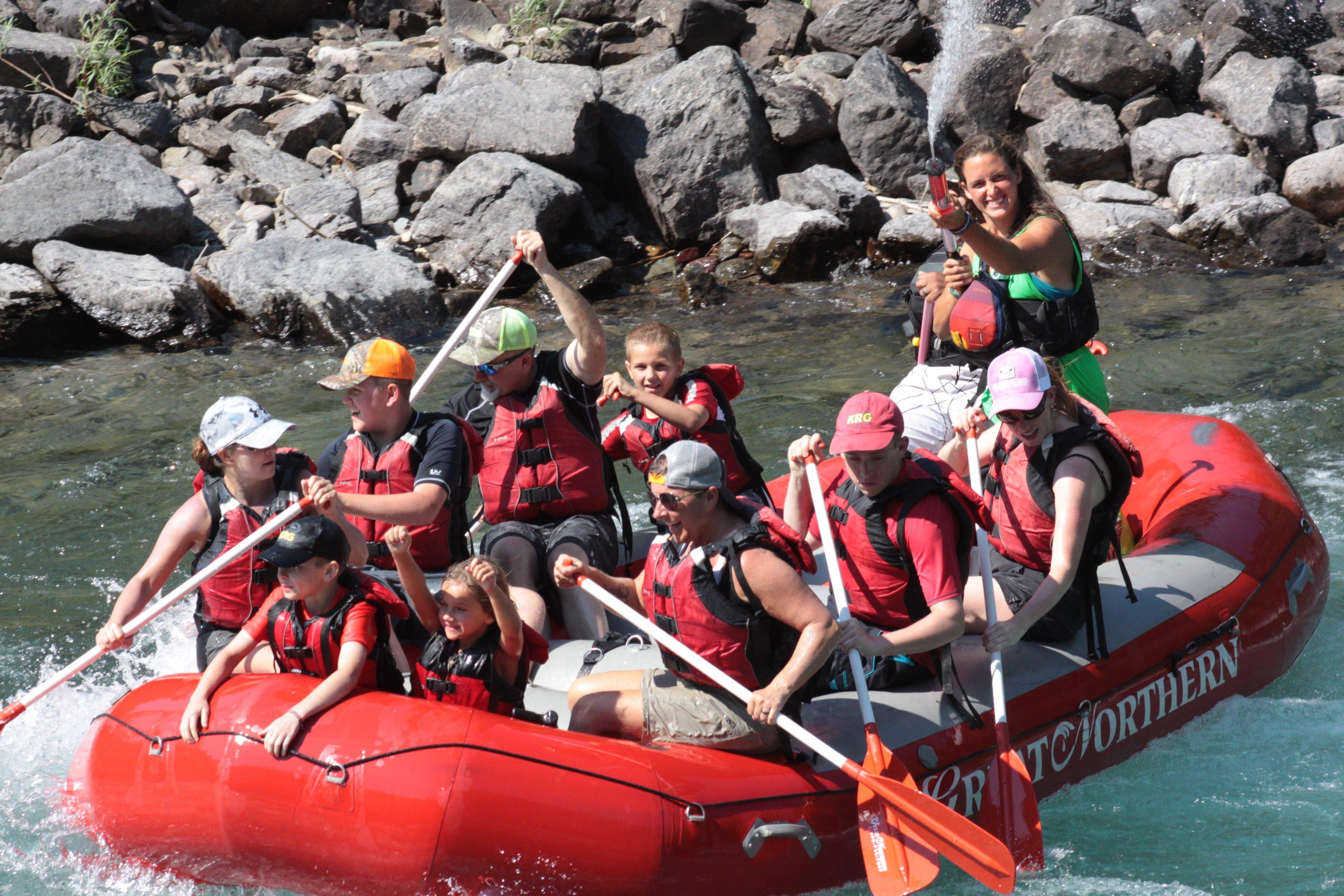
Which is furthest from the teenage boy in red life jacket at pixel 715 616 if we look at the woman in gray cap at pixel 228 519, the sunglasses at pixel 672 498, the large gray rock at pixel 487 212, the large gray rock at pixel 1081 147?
the large gray rock at pixel 1081 147

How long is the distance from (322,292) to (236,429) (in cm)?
642

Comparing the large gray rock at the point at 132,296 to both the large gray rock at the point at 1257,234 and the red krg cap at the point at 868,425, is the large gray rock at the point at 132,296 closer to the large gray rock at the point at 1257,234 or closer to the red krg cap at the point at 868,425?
the red krg cap at the point at 868,425

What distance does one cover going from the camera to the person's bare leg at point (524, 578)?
443cm

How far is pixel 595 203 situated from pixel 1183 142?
18.8 feet

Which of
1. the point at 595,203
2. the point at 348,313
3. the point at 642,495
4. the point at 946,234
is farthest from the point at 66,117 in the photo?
the point at 946,234

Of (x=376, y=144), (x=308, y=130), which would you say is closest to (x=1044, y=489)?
(x=376, y=144)

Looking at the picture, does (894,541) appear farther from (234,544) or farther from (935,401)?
(234,544)

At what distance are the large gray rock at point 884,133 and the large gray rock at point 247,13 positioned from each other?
6888 mm

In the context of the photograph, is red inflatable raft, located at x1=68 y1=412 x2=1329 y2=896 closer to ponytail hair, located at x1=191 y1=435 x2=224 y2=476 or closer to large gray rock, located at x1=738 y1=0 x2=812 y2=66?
ponytail hair, located at x1=191 y1=435 x2=224 y2=476

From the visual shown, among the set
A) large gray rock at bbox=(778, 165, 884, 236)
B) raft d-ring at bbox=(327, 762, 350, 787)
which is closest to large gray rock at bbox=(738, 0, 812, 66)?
large gray rock at bbox=(778, 165, 884, 236)

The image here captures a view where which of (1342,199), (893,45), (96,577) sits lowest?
(96,577)

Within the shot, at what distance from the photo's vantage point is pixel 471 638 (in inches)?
145

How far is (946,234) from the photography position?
4832 millimetres

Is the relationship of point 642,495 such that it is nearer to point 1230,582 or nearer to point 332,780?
point 1230,582
